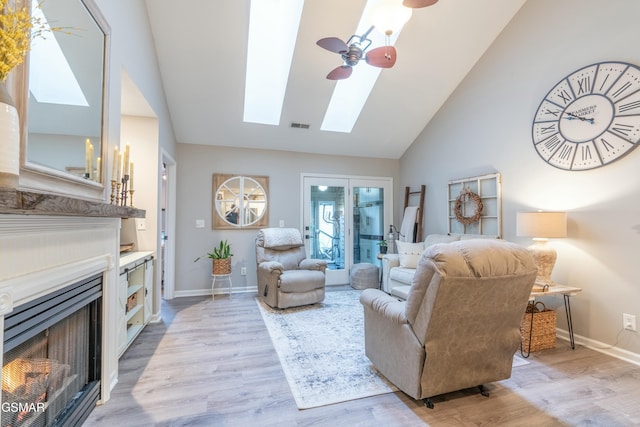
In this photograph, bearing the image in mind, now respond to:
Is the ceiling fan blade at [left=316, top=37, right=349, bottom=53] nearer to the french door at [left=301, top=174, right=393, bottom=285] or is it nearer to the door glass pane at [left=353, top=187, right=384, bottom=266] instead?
A: the french door at [left=301, top=174, right=393, bottom=285]

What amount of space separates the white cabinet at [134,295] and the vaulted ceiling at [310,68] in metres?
2.18

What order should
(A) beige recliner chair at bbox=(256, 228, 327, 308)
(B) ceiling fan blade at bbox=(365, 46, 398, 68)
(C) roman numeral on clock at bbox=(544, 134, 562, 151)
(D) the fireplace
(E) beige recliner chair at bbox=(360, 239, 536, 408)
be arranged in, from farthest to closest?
(A) beige recliner chair at bbox=(256, 228, 327, 308), (C) roman numeral on clock at bbox=(544, 134, 562, 151), (B) ceiling fan blade at bbox=(365, 46, 398, 68), (E) beige recliner chair at bbox=(360, 239, 536, 408), (D) the fireplace

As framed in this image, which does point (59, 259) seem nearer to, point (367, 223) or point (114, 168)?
point (114, 168)

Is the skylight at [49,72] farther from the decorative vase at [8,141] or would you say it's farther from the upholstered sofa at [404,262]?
the upholstered sofa at [404,262]

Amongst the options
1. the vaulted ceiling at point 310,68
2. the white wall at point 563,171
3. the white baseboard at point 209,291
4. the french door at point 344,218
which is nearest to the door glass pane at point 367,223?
the french door at point 344,218

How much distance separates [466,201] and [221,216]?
375 cm

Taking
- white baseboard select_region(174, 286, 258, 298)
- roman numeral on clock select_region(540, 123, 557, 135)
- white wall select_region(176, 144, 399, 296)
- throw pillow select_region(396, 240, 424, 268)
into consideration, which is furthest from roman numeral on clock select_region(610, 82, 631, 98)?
white baseboard select_region(174, 286, 258, 298)

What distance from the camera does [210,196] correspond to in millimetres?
4805

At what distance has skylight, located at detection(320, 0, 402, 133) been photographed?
4.30 meters

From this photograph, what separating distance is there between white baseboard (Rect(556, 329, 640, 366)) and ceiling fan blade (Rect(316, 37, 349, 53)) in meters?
3.52

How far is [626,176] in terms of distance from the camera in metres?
2.60

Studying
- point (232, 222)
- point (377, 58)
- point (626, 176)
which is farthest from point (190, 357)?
point (626, 176)

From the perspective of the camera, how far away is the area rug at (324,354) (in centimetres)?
208

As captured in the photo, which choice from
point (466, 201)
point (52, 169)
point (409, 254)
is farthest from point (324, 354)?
point (466, 201)
